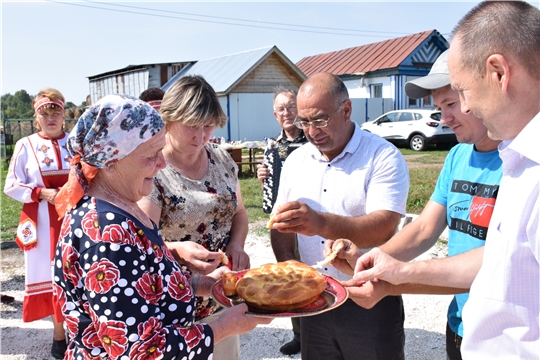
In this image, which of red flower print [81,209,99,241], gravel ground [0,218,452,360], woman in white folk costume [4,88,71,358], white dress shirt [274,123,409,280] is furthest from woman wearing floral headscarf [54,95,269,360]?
woman in white folk costume [4,88,71,358]

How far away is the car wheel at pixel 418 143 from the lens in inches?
797

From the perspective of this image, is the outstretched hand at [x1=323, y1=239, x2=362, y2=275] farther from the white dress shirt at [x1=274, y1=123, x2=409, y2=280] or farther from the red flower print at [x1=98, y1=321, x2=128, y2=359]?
the red flower print at [x1=98, y1=321, x2=128, y2=359]

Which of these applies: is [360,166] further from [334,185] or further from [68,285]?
[68,285]

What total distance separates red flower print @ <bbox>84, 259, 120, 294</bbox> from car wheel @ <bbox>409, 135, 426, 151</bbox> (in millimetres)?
20005

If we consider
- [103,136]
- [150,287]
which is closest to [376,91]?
[103,136]

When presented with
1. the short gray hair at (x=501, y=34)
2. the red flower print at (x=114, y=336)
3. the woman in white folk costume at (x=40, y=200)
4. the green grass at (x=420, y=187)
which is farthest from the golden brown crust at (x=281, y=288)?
the green grass at (x=420, y=187)

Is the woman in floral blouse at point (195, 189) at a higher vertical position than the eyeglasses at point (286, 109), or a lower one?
lower

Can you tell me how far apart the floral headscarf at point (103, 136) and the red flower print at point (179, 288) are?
52 cm

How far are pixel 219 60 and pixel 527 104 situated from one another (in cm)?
2734

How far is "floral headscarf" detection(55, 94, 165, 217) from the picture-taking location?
186 cm

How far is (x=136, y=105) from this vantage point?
1931 millimetres

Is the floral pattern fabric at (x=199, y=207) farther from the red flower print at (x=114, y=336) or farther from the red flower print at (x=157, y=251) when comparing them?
the red flower print at (x=114, y=336)

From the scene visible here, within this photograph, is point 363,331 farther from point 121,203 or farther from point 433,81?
point 121,203

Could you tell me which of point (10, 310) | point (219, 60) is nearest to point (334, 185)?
point (10, 310)
